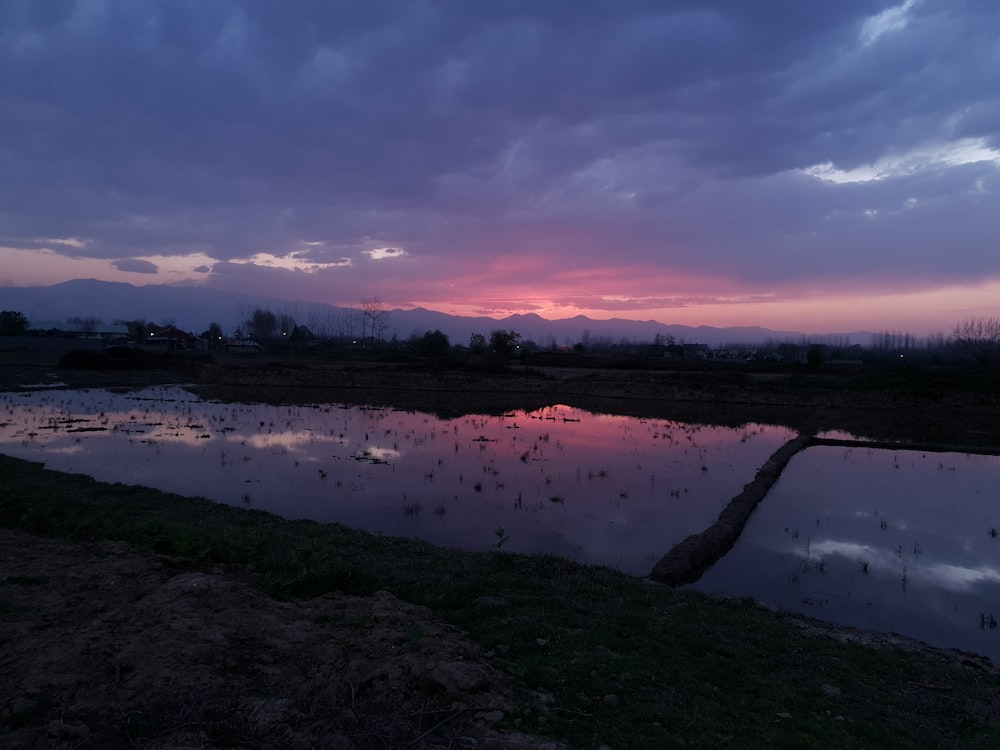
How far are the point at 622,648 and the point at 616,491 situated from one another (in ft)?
26.5

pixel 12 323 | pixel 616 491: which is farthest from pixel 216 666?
pixel 12 323

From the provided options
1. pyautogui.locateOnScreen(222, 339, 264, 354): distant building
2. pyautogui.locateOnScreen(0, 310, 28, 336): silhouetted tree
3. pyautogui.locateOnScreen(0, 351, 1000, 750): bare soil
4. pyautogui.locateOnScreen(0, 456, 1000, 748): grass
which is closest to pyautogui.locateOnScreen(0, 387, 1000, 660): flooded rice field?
pyautogui.locateOnScreen(0, 456, 1000, 748): grass

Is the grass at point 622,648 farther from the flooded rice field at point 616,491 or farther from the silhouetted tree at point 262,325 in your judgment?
the silhouetted tree at point 262,325

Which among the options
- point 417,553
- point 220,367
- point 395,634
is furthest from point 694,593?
point 220,367

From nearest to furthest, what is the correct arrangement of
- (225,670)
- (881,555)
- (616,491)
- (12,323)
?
(225,670) → (881,555) → (616,491) → (12,323)

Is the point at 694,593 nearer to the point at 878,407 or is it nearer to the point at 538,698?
the point at 538,698

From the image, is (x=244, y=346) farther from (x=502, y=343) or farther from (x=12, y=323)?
(x=502, y=343)

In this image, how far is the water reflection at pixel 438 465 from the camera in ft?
35.1

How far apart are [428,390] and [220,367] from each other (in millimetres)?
15840

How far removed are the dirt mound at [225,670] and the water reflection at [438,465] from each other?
4.34m

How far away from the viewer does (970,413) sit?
3209 centimetres

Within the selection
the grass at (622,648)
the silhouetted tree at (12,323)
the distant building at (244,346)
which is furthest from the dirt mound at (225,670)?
the silhouetted tree at (12,323)

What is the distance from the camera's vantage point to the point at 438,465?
50.7 feet

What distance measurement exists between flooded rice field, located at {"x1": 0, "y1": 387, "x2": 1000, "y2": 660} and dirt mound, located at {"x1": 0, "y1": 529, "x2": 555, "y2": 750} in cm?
430
